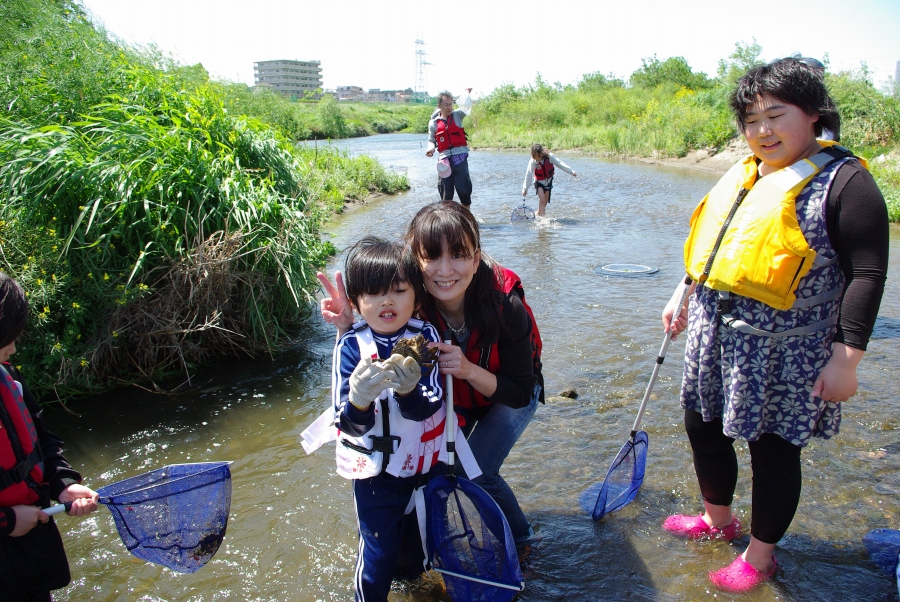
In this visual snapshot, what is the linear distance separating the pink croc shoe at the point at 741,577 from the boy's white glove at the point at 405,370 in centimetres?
173

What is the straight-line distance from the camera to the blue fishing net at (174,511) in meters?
2.23

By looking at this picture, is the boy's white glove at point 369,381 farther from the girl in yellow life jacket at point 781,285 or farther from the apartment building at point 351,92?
the apartment building at point 351,92

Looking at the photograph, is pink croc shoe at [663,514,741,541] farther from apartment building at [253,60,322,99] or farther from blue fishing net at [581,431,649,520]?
apartment building at [253,60,322,99]

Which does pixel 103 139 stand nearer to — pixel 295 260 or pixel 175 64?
pixel 295 260

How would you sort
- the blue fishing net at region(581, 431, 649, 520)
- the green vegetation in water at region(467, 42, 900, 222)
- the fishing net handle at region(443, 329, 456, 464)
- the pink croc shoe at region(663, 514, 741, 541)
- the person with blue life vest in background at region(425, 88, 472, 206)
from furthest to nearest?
the green vegetation in water at region(467, 42, 900, 222), the person with blue life vest in background at region(425, 88, 472, 206), the blue fishing net at region(581, 431, 649, 520), the pink croc shoe at region(663, 514, 741, 541), the fishing net handle at region(443, 329, 456, 464)

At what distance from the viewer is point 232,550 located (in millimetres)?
3156

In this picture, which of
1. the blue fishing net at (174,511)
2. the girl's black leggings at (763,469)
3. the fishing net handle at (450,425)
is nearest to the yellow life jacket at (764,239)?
the girl's black leggings at (763,469)

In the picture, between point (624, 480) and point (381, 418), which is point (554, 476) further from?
point (381, 418)

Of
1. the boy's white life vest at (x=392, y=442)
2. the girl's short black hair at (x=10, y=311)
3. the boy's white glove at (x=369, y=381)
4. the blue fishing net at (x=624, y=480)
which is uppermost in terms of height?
the girl's short black hair at (x=10, y=311)

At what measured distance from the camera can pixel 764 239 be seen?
2.27m

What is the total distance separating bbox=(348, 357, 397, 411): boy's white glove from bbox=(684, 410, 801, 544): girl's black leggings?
1.48 metres

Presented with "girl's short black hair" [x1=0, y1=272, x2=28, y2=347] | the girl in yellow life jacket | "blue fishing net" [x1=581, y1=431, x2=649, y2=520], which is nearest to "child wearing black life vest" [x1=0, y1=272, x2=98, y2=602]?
"girl's short black hair" [x1=0, y1=272, x2=28, y2=347]

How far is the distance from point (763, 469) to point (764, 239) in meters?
0.95

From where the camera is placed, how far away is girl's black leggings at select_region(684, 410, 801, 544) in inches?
98.4
